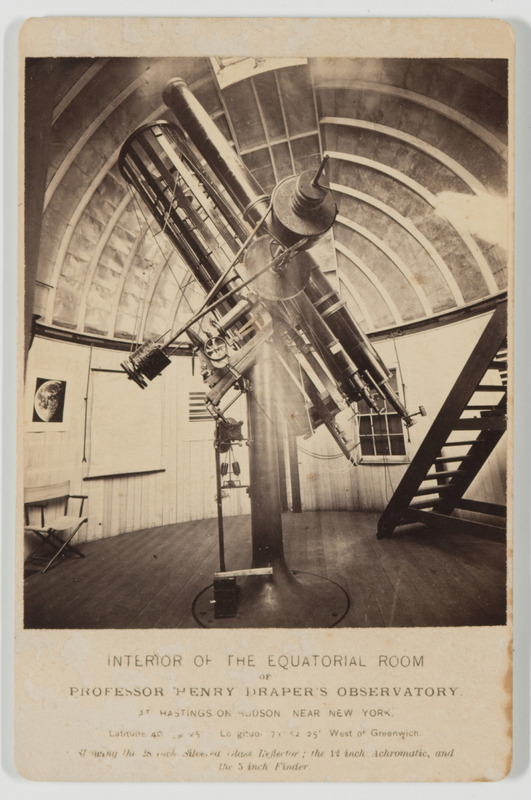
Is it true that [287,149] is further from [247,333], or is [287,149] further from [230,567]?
[230,567]

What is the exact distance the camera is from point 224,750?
1.25 meters

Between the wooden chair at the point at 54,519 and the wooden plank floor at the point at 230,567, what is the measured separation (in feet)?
0.24

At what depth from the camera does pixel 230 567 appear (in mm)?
1332

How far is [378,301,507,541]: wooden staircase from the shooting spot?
52.9 inches

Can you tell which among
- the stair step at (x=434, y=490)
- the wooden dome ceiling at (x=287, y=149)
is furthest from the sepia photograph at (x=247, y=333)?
the stair step at (x=434, y=490)

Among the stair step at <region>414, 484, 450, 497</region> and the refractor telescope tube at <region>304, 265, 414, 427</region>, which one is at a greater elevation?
the refractor telescope tube at <region>304, 265, 414, 427</region>

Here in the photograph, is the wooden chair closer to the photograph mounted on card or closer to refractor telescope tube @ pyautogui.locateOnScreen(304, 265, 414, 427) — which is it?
the photograph mounted on card

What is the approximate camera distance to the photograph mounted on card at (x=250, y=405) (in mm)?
1266

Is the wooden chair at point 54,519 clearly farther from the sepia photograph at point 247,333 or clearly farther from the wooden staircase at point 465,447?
the wooden staircase at point 465,447

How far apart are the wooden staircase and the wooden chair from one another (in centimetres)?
136

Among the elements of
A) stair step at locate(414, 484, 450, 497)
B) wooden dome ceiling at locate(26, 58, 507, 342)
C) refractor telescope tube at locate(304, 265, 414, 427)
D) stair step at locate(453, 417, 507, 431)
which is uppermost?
wooden dome ceiling at locate(26, 58, 507, 342)

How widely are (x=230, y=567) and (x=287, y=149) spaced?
6.09ft

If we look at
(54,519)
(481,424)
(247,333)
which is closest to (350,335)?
(247,333)

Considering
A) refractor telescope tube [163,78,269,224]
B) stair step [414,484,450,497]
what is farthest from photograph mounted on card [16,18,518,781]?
stair step [414,484,450,497]
